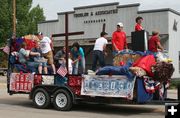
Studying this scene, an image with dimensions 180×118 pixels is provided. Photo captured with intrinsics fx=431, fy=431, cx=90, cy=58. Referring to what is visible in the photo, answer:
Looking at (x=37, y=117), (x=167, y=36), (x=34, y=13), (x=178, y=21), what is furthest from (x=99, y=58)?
(x=34, y=13)

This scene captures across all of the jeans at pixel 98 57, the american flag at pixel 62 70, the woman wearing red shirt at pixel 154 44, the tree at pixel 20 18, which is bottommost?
the american flag at pixel 62 70

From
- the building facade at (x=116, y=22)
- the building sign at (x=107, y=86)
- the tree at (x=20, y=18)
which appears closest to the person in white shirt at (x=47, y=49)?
the building sign at (x=107, y=86)

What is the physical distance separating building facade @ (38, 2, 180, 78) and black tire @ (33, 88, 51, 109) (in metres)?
16.3

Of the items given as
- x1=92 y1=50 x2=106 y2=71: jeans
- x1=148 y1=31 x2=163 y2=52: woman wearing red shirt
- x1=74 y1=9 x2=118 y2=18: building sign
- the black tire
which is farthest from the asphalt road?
x1=74 y1=9 x2=118 y2=18: building sign

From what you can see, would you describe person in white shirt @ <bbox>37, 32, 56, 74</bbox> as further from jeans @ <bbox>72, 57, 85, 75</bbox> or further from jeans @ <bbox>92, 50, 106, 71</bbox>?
jeans @ <bbox>92, 50, 106, 71</bbox>

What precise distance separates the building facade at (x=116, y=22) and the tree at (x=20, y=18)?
13174mm

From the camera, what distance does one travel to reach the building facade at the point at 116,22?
32000 mm

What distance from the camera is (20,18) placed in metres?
54.8

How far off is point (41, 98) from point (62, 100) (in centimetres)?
87

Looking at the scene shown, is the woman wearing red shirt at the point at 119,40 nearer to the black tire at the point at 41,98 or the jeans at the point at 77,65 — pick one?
the jeans at the point at 77,65

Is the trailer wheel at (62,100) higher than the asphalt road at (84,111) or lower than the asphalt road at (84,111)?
higher

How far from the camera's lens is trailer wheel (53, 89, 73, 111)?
12.3 meters

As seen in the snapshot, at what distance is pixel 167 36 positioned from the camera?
104ft

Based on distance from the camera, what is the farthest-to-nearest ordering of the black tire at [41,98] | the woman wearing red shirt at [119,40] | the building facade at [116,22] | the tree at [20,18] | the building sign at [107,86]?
the tree at [20,18]
the building facade at [116,22]
the black tire at [41,98]
the woman wearing red shirt at [119,40]
the building sign at [107,86]
